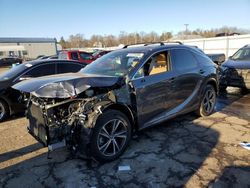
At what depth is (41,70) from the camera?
697 centimetres

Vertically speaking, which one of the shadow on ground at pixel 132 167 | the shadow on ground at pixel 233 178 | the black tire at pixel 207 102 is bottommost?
the shadow on ground at pixel 233 178

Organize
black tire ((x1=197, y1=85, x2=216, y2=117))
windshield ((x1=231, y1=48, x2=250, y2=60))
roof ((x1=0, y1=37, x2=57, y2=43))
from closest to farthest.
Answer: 1. black tire ((x1=197, y1=85, x2=216, y2=117))
2. windshield ((x1=231, y1=48, x2=250, y2=60))
3. roof ((x1=0, y1=37, x2=57, y2=43))

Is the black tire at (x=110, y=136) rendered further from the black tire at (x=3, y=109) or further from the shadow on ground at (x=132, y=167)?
the black tire at (x=3, y=109)

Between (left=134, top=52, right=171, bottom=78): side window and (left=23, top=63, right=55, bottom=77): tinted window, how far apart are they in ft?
12.3

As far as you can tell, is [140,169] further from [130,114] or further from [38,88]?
[38,88]

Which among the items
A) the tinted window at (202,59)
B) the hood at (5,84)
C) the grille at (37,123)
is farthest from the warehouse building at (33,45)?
the grille at (37,123)

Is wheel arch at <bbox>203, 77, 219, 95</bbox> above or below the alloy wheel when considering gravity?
above

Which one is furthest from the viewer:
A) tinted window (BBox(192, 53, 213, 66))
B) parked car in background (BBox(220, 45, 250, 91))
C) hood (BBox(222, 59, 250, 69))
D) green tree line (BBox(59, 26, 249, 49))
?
green tree line (BBox(59, 26, 249, 49))

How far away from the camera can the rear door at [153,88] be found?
4.25 meters

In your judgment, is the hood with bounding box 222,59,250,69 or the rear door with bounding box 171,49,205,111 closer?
the rear door with bounding box 171,49,205,111

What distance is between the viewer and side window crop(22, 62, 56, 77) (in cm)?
674

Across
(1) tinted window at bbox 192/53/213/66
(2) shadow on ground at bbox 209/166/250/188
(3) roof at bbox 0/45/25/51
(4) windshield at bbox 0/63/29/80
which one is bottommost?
(2) shadow on ground at bbox 209/166/250/188

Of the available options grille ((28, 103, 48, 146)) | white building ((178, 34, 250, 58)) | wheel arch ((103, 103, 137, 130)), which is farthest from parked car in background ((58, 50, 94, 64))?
white building ((178, 34, 250, 58))

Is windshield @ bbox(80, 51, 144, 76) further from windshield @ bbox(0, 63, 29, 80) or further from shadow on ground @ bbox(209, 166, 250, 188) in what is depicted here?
windshield @ bbox(0, 63, 29, 80)
